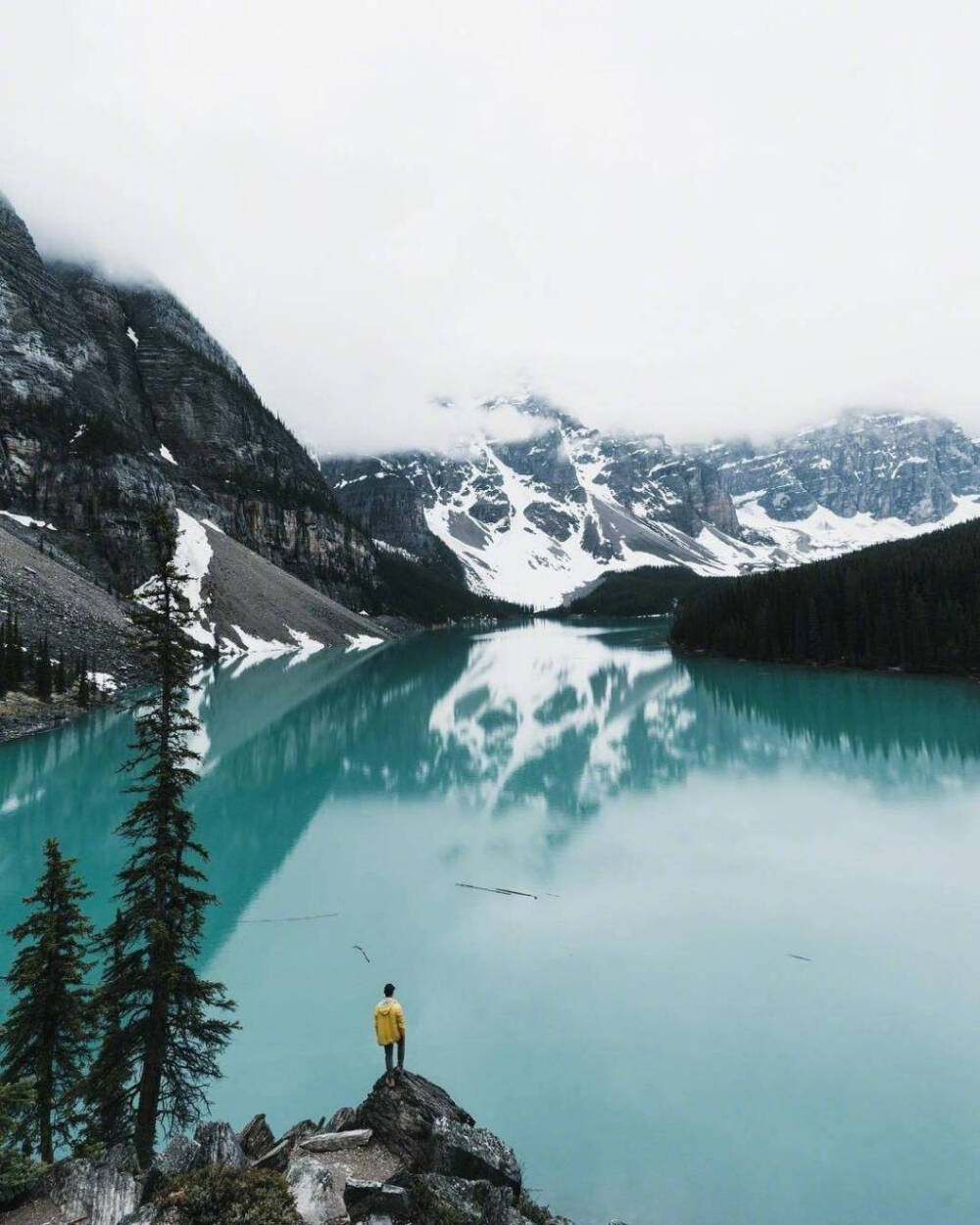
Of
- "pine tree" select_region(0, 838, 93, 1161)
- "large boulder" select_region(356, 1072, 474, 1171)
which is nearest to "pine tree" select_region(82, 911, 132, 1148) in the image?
"pine tree" select_region(0, 838, 93, 1161)

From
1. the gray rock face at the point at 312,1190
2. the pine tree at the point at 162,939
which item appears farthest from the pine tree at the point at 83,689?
the gray rock face at the point at 312,1190

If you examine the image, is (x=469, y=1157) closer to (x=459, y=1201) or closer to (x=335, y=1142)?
(x=459, y=1201)

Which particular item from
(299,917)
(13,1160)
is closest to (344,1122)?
(13,1160)

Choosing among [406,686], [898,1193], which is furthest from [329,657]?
[898,1193]

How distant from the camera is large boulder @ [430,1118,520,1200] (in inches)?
300

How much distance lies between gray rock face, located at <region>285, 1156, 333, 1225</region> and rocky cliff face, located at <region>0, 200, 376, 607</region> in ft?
284

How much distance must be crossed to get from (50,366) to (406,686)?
81.9 metres

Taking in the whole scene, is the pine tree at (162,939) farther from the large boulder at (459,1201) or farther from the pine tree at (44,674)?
the pine tree at (44,674)

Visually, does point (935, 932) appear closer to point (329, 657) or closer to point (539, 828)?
point (539, 828)

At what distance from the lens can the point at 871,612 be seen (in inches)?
2832

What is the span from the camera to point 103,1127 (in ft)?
30.2

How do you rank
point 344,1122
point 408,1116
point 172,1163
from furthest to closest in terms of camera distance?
point 344,1122
point 408,1116
point 172,1163

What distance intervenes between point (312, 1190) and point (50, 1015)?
5.02 metres

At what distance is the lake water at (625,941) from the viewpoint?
32.5 ft
